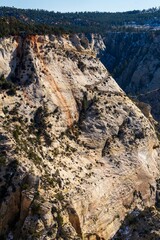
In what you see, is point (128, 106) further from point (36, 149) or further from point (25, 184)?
point (25, 184)

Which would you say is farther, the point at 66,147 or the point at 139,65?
the point at 139,65

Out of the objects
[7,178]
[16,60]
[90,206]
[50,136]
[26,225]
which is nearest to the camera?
[26,225]

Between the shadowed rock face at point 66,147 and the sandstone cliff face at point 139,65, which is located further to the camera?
the sandstone cliff face at point 139,65

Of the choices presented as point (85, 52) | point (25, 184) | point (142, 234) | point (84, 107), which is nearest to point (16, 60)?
point (84, 107)

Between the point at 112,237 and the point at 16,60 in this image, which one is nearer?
the point at 112,237

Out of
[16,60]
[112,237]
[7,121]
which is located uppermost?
[16,60]
